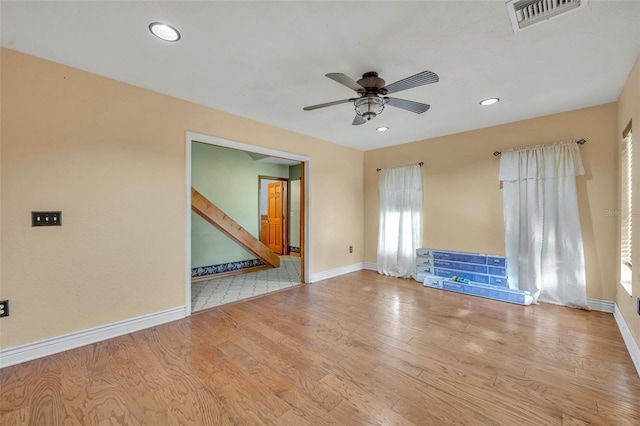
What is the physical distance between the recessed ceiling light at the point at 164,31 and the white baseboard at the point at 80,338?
2.53 metres

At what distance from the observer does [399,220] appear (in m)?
4.77

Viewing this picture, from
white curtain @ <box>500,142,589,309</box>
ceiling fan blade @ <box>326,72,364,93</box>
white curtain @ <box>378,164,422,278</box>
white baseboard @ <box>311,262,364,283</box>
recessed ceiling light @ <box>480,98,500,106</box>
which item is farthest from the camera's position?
white curtain @ <box>378,164,422,278</box>

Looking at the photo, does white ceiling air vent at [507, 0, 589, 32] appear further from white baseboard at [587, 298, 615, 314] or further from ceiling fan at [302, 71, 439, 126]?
white baseboard at [587, 298, 615, 314]

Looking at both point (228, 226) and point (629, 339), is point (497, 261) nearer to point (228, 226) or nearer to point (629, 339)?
point (629, 339)

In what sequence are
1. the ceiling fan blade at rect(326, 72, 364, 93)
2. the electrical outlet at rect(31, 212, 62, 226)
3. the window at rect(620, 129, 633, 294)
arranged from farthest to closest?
the window at rect(620, 129, 633, 294) < the electrical outlet at rect(31, 212, 62, 226) < the ceiling fan blade at rect(326, 72, 364, 93)

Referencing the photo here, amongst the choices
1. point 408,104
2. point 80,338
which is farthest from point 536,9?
point 80,338

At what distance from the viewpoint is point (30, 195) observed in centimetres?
212

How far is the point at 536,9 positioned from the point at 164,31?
8.04ft

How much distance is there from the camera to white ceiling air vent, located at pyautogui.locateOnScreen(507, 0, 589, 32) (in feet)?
5.22

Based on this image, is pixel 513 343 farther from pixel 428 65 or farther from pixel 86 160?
pixel 86 160

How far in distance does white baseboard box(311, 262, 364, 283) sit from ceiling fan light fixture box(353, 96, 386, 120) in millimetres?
2853

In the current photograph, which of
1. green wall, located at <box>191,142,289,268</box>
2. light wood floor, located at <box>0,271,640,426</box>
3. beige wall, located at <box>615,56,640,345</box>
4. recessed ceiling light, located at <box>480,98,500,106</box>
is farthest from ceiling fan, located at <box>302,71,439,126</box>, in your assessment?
green wall, located at <box>191,142,289,268</box>

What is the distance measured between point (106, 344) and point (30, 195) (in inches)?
55.3

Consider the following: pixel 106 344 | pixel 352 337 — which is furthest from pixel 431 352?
pixel 106 344
